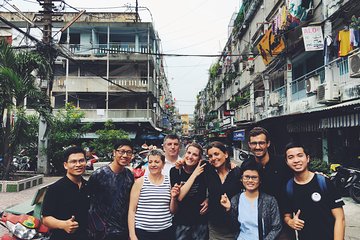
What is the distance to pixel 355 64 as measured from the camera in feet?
24.7

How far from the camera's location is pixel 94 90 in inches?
918

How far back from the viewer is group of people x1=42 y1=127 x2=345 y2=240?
2.68m

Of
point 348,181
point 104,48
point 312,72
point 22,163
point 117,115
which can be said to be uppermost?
point 104,48

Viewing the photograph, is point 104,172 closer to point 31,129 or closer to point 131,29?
point 31,129

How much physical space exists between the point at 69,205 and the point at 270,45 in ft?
41.9

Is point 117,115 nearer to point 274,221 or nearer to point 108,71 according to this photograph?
point 108,71

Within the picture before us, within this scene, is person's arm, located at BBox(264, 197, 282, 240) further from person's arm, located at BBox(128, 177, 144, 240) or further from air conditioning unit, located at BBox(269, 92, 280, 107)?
air conditioning unit, located at BBox(269, 92, 280, 107)

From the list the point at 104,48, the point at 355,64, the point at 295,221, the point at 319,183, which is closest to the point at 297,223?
the point at 295,221

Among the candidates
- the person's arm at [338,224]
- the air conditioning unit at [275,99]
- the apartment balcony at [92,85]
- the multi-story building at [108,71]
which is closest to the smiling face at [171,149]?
the person's arm at [338,224]

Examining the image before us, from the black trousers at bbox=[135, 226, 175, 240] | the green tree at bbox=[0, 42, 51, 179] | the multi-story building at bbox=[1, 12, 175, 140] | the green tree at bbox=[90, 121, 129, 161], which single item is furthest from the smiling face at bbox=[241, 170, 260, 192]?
the multi-story building at bbox=[1, 12, 175, 140]

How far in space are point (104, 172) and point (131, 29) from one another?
73.4ft

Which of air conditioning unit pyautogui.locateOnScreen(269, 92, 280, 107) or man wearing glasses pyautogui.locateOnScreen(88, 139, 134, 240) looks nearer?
man wearing glasses pyautogui.locateOnScreen(88, 139, 134, 240)

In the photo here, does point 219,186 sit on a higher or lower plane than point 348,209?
higher

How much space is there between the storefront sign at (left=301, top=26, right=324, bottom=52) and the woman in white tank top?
8.98 metres
